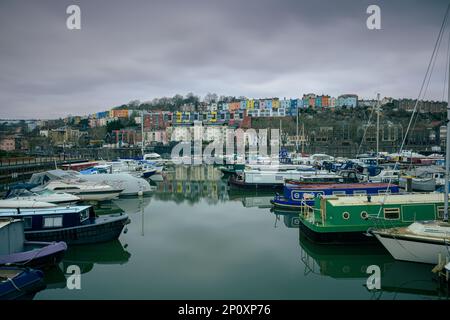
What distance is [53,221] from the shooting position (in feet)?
50.5

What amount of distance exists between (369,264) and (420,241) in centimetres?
246

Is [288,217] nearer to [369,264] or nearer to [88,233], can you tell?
[369,264]

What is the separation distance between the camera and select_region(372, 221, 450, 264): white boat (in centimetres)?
1180

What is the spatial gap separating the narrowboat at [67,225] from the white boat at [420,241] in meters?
10.9

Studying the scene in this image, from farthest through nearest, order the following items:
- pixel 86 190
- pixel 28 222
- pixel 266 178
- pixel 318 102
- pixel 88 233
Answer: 1. pixel 318 102
2. pixel 266 178
3. pixel 86 190
4. pixel 88 233
5. pixel 28 222

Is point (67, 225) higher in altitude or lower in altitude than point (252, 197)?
higher

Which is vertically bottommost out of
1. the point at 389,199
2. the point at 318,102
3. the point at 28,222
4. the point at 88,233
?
the point at 88,233

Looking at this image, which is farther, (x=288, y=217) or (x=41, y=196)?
(x=288, y=217)

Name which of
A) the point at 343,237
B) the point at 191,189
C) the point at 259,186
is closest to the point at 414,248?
the point at 343,237

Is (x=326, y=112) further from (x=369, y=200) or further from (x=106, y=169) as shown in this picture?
(x=369, y=200)

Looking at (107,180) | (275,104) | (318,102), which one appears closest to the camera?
(107,180)

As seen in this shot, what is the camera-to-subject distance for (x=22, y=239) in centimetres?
1305

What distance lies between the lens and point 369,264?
13891 millimetres

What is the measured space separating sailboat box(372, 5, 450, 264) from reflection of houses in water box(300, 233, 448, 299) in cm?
54
